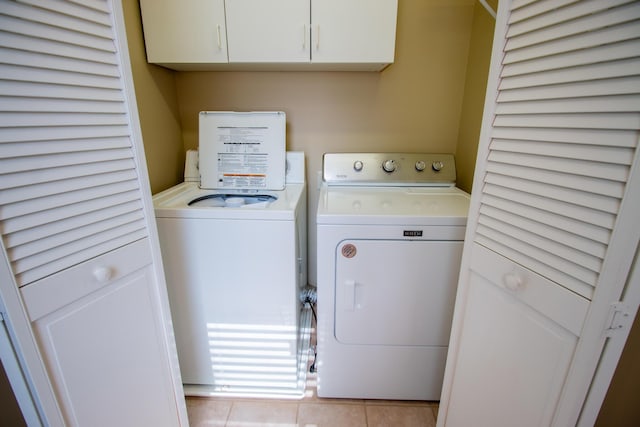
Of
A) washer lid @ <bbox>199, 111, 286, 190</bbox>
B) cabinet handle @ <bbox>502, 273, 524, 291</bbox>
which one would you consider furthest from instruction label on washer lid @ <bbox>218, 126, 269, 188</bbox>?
cabinet handle @ <bbox>502, 273, 524, 291</bbox>

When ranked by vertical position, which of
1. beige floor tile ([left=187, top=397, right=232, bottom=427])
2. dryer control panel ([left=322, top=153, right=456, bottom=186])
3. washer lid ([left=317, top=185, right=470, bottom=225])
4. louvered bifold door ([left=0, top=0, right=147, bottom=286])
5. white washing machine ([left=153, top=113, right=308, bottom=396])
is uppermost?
louvered bifold door ([left=0, top=0, right=147, bottom=286])

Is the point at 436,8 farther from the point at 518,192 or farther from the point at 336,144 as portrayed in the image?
the point at 518,192

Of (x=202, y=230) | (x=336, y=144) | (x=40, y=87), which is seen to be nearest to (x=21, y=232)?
(x=40, y=87)

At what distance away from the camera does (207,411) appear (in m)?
1.56

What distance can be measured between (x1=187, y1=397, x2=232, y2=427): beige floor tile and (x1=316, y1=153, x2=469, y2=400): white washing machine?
0.52m

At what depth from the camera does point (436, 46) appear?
1844 mm

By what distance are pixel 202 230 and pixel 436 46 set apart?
1.78 metres

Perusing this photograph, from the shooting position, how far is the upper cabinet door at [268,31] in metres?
1.49

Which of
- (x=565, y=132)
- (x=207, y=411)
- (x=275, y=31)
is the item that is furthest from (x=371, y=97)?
(x=207, y=411)

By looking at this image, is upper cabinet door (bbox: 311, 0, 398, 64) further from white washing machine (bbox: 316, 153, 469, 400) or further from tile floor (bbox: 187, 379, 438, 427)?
tile floor (bbox: 187, 379, 438, 427)

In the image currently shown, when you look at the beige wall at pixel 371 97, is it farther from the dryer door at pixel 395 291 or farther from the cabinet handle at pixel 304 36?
the dryer door at pixel 395 291

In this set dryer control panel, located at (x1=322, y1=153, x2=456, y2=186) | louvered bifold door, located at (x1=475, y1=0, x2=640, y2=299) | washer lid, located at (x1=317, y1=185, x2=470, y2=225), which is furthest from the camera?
dryer control panel, located at (x1=322, y1=153, x2=456, y2=186)

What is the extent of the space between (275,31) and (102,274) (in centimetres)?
136

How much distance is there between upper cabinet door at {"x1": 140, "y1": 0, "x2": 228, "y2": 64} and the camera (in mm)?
1501
